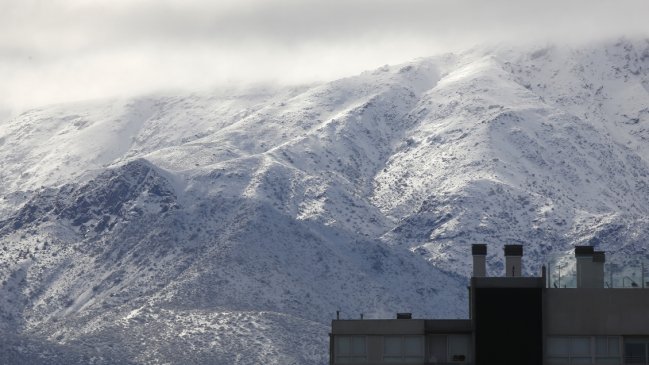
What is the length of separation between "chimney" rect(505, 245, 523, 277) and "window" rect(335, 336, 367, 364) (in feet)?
19.1

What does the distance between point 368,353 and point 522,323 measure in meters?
5.64

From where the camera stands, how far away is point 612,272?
7569 centimetres

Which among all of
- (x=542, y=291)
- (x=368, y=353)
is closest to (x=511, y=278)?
(x=542, y=291)

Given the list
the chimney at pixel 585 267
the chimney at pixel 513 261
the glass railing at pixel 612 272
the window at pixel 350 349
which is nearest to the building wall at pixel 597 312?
the glass railing at pixel 612 272

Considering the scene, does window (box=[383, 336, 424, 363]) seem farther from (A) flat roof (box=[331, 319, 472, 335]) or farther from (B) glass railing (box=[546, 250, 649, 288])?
(B) glass railing (box=[546, 250, 649, 288])

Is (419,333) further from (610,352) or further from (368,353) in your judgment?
(610,352)

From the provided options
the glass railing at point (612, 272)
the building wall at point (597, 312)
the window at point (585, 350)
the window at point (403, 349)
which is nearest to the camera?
the building wall at point (597, 312)

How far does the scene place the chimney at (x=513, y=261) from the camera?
7912 centimetres

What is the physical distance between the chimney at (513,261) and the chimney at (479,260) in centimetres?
81

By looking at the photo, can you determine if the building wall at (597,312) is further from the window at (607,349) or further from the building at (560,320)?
the window at (607,349)

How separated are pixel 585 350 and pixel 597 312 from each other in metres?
1.29

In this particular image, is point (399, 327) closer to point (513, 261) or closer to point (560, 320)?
point (513, 261)

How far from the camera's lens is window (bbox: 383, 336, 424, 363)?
76.7 metres

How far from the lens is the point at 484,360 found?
246 feet
